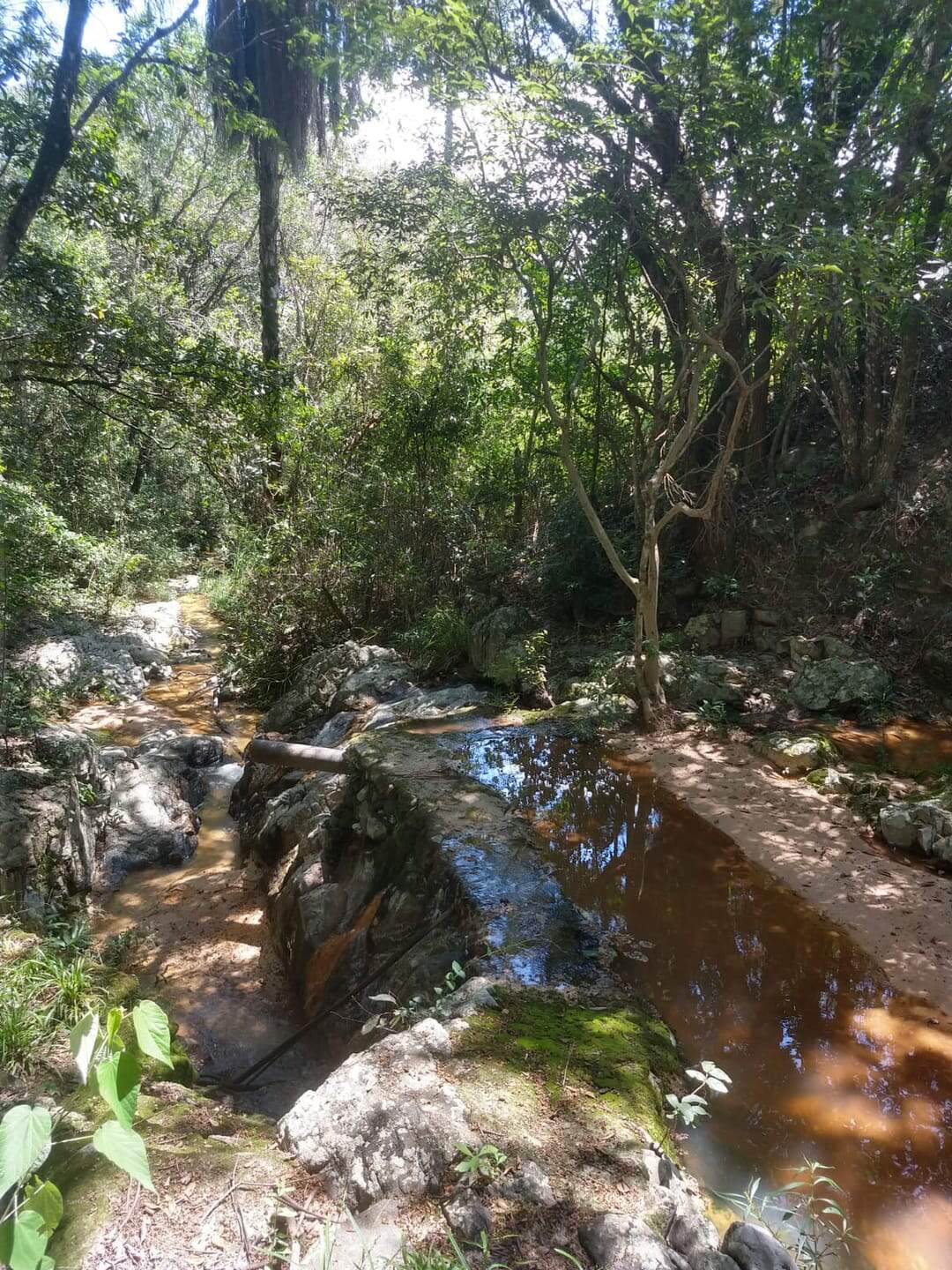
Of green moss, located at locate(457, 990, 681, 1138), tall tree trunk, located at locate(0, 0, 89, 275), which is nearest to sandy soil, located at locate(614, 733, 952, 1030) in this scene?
green moss, located at locate(457, 990, 681, 1138)

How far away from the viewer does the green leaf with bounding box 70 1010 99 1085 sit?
1400 millimetres

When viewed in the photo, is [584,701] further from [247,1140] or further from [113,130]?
[113,130]

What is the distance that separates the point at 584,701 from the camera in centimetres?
809

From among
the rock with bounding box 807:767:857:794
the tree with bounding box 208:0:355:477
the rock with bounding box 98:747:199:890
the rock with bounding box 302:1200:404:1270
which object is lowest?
the rock with bounding box 98:747:199:890

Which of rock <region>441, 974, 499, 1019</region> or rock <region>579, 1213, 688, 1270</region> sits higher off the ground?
rock <region>579, 1213, 688, 1270</region>

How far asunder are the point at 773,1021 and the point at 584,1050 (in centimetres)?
129

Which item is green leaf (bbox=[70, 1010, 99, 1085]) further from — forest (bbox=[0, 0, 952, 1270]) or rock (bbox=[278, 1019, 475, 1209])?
rock (bbox=[278, 1019, 475, 1209])

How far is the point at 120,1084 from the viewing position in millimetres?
1333

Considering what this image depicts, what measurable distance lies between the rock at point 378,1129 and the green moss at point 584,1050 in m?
0.32

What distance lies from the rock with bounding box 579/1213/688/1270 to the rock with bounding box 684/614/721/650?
8.20 m

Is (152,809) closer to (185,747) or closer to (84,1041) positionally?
(185,747)

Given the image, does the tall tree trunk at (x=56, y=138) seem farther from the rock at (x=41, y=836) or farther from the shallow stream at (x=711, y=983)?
the shallow stream at (x=711, y=983)

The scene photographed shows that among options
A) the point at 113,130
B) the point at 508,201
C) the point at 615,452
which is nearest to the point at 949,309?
the point at 615,452

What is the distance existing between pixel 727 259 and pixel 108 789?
26.0 feet
